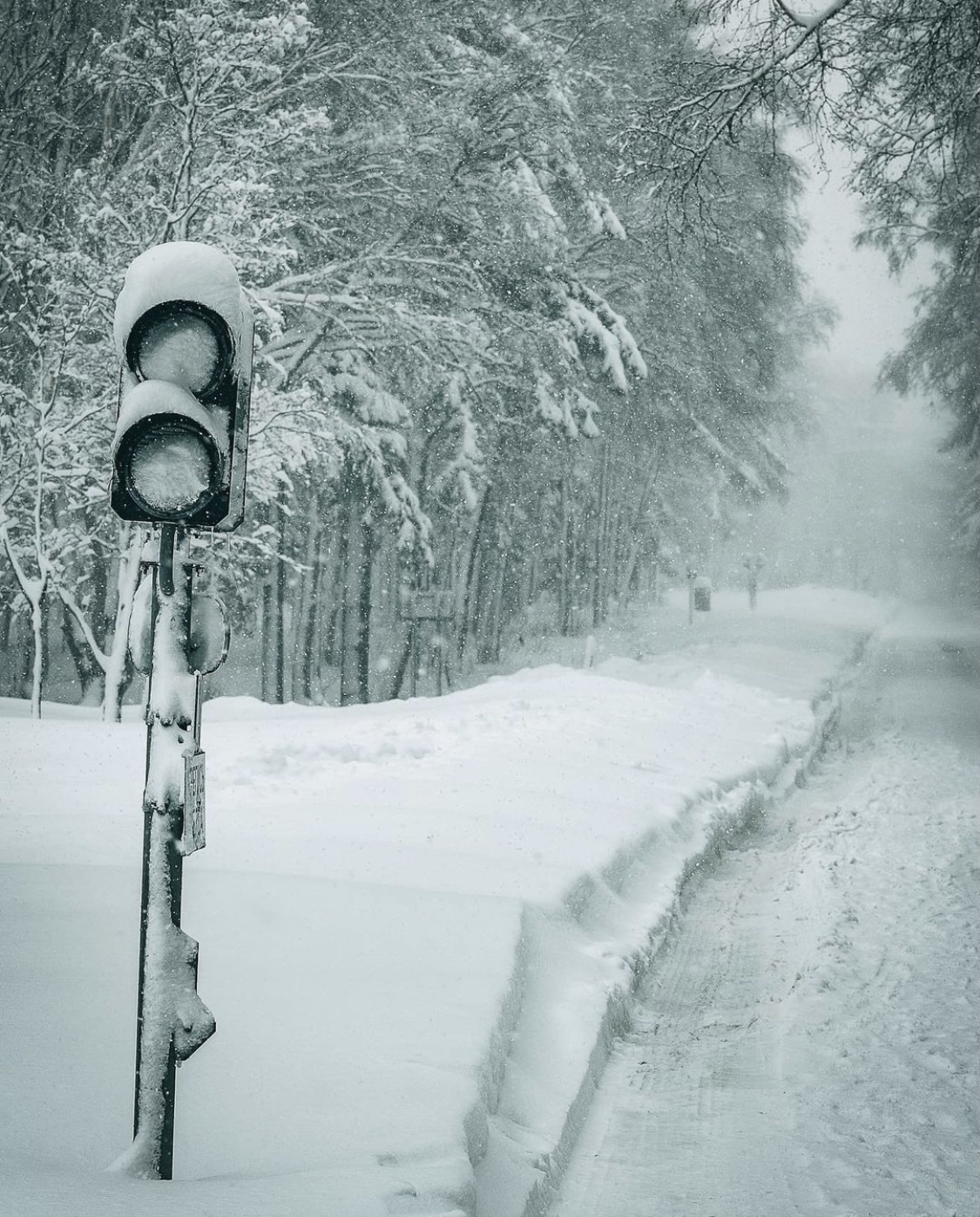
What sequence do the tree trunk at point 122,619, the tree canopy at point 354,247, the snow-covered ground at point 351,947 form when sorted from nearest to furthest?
the snow-covered ground at point 351,947
the tree canopy at point 354,247
the tree trunk at point 122,619

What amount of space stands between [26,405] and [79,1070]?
11039 mm

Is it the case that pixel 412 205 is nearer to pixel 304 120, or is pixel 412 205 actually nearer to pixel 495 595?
pixel 304 120

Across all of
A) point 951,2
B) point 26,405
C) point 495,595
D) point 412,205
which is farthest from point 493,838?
point 495,595


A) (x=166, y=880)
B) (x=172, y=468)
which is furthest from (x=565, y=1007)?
(x=172, y=468)

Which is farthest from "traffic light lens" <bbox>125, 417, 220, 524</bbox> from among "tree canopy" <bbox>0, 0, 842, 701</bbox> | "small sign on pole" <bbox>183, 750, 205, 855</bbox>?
"tree canopy" <bbox>0, 0, 842, 701</bbox>

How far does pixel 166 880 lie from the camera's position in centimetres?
293

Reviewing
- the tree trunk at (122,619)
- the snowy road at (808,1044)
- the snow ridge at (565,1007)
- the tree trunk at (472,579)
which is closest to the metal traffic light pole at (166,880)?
the snow ridge at (565,1007)

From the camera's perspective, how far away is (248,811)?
734 centimetres

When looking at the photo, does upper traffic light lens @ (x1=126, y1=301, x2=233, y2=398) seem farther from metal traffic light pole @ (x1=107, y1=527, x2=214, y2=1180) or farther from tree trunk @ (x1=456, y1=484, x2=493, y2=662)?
tree trunk @ (x1=456, y1=484, x2=493, y2=662)

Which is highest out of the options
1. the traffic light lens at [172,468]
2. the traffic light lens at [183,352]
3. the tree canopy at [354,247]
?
the tree canopy at [354,247]

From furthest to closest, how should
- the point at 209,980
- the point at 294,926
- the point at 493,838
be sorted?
the point at 493,838 → the point at 294,926 → the point at 209,980

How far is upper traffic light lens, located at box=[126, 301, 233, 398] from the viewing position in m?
3.00

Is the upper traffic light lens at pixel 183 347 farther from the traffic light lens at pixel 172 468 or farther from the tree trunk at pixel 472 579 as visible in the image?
the tree trunk at pixel 472 579

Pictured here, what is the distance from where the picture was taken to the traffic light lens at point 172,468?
293 centimetres
